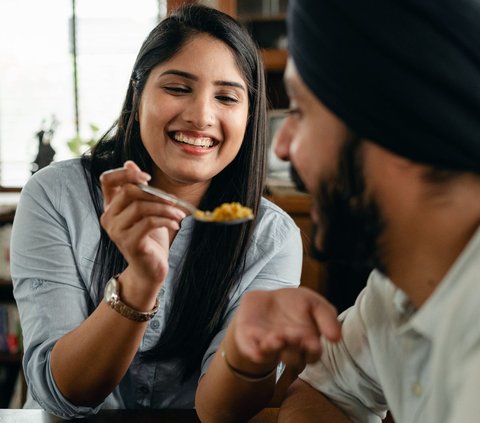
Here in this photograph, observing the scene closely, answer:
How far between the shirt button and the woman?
48 cm

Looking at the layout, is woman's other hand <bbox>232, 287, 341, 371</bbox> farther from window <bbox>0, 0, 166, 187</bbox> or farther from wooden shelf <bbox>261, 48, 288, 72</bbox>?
window <bbox>0, 0, 166, 187</bbox>

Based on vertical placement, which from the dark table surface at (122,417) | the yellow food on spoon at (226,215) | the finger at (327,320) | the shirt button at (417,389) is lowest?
the dark table surface at (122,417)

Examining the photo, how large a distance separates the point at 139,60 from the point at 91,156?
27 cm

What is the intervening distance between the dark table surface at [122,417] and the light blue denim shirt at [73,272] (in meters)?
0.18

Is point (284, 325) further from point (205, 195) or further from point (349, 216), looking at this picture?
point (205, 195)

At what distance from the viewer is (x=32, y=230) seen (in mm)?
1432

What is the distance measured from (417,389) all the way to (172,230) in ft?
2.26

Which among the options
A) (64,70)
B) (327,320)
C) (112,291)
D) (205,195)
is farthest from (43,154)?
(327,320)

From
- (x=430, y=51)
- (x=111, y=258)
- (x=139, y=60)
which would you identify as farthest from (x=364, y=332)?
(x=139, y=60)

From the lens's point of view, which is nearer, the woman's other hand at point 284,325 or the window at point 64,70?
the woman's other hand at point 284,325

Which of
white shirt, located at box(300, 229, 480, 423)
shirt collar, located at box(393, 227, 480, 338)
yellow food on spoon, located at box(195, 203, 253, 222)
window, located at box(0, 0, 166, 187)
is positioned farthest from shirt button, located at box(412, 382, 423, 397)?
window, located at box(0, 0, 166, 187)

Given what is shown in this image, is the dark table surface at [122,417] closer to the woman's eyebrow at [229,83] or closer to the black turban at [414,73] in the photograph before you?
the black turban at [414,73]

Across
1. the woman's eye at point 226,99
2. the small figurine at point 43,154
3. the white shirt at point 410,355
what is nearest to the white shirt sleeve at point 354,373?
the white shirt at point 410,355

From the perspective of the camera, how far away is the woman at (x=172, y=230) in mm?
1370
